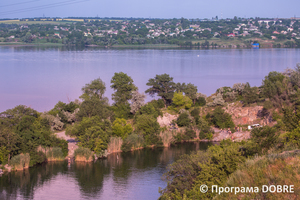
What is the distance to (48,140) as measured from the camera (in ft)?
68.0

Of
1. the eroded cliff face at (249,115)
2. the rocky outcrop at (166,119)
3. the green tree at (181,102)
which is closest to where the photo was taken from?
the rocky outcrop at (166,119)

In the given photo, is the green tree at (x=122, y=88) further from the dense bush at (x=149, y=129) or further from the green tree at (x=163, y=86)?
the dense bush at (x=149, y=129)

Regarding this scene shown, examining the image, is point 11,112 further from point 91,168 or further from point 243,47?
point 243,47

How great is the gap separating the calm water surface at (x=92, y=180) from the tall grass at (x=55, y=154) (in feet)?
1.37

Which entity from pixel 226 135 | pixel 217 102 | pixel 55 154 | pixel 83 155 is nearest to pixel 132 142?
pixel 83 155

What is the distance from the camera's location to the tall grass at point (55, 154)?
20.9 m

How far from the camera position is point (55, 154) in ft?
68.6

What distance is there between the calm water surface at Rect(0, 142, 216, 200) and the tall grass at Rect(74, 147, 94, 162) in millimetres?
411

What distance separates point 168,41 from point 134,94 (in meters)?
96.2

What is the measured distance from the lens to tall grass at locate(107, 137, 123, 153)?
22.9m

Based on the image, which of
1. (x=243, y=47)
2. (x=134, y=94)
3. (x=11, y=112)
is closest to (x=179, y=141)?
(x=134, y=94)

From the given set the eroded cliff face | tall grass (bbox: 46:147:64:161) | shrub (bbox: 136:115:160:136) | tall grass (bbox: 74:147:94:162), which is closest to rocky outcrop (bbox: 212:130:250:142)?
the eroded cliff face

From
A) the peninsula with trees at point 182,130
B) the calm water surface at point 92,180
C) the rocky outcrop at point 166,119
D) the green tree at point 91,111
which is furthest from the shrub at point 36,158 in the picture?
the rocky outcrop at point 166,119

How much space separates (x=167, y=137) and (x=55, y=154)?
7820 mm
